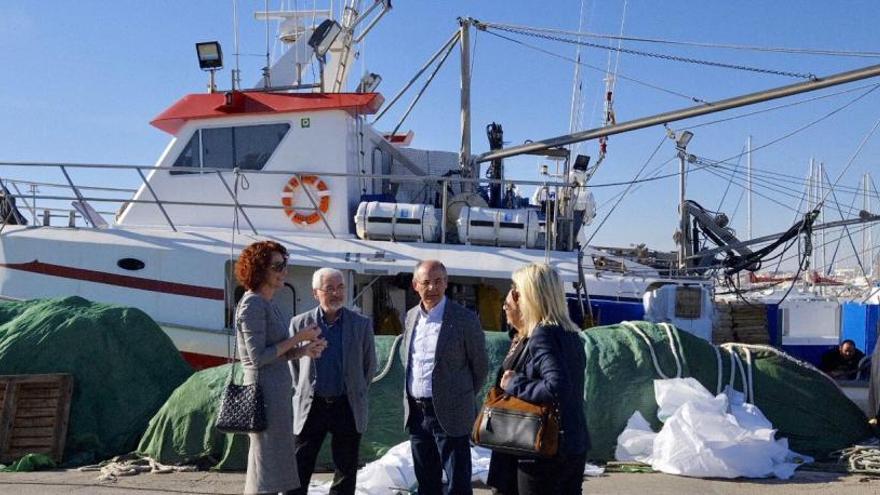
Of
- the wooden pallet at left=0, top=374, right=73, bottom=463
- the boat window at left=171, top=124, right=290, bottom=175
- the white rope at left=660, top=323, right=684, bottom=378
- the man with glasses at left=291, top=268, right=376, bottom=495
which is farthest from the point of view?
the boat window at left=171, top=124, right=290, bottom=175

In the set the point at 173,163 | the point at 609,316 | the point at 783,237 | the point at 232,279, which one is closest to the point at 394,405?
the point at 232,279

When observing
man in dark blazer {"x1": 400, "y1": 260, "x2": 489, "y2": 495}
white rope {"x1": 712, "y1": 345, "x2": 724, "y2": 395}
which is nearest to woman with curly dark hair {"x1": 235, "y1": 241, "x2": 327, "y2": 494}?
man in dark blazer {"x1": 400, "y1": 260, "x2": 489, "y2": 495}

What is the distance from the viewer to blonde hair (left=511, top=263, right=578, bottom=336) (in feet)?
11.4

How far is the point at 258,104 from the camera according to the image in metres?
10.2

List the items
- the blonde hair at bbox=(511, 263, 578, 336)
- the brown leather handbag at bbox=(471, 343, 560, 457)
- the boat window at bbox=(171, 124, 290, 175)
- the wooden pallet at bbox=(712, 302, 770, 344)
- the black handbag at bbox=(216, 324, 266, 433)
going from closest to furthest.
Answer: the brown leather handbag at bbox=(471, 343, 560, 457) < the blonde hair at bbox=(511, 263, 578, 336) < the black handbag at bbox=(216, 324, 266, 433) < the boat window at bbox=(171, 124, 290, 175) < the wooden pallet at bbox=(712, 302, 770, 344)

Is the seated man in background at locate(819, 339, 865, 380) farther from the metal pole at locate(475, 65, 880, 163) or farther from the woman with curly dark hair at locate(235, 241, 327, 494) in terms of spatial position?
the woman with curly dark hair at locate(235, 241, 327, 494)

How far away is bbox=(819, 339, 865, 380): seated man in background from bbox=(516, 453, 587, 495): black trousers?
7.15 meters

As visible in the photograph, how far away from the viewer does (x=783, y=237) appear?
11172mm

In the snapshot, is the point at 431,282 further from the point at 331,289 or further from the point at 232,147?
the point at 232,147

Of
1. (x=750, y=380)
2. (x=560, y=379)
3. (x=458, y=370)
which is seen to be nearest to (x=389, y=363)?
(x=458, y=370)

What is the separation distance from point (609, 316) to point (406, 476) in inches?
193

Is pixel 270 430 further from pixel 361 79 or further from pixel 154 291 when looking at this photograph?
pixel 361 79

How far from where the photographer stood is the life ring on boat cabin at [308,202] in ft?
32.2

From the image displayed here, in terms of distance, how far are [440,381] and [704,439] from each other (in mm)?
2494
